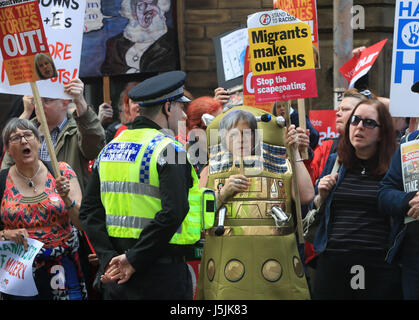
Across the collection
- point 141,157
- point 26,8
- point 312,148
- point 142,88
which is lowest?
point 312,148

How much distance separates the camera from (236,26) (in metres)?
11.2

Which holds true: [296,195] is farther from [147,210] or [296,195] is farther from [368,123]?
[147,210]

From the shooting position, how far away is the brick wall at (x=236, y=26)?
11258 mm

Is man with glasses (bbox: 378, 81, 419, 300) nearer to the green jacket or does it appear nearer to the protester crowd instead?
the protester crowd

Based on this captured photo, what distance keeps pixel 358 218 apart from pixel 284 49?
132 centimetres

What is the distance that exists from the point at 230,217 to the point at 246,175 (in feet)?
0.89

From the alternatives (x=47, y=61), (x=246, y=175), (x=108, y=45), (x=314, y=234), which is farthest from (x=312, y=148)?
(x=108, y=45)

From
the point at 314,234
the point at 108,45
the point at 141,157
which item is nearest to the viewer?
the point at 141,157

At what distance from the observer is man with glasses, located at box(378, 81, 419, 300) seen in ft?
16.1

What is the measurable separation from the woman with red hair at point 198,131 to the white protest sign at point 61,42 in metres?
0.97

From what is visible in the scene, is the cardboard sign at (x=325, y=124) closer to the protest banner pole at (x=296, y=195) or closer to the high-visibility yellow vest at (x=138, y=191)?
the protest banner pole at (x=296, y=195)

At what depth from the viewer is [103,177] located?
15.2 ft
